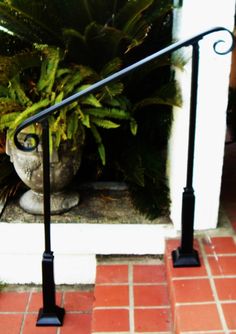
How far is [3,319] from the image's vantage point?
8.77 feet

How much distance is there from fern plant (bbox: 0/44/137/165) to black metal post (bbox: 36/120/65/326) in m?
0.33

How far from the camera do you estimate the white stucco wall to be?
2463 mm

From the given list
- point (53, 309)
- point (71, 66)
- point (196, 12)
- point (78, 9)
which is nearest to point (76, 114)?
point (71, 66)

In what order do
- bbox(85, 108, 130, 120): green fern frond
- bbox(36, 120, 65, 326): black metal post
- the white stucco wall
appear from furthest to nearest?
bbox(85, 108, 130, 120): green fern frond < the white stucco wall < bbox(36, 120, 65, 326): black metal post

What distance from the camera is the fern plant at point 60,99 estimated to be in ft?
8.54

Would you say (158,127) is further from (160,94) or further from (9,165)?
(9,165)

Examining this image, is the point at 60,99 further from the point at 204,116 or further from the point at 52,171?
the point at 204,116

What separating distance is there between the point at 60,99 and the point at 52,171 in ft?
1.49

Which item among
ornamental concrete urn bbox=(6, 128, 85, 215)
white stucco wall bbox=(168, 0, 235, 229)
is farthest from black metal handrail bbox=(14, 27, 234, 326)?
ornamental concrete urn bbox=(6, 128, 85, 215)

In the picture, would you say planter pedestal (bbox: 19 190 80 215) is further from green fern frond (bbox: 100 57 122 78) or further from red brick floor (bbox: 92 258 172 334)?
green fern frond (bbox: 100 57 122 78)

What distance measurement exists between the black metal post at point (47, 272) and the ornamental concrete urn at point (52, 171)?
16.9 inches

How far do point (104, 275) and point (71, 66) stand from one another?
1146mm

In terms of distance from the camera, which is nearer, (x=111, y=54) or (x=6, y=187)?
(x=111, y=54)

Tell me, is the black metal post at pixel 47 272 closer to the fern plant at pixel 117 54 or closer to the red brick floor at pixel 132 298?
the red brick floor at pixel 132 298
